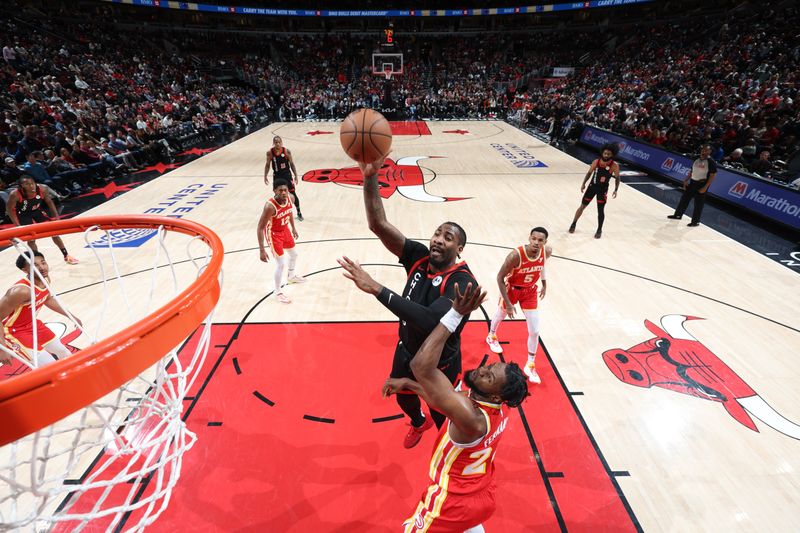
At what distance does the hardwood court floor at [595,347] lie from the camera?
10.4 ft

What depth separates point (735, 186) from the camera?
30.7ft

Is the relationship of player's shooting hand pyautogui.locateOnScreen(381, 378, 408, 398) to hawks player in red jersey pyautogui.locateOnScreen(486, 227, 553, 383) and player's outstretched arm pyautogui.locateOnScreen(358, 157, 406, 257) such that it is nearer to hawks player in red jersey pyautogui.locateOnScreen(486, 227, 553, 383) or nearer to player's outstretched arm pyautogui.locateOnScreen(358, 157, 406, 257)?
player's outstretched arm pyautogui.locateOnScreen(358, 157, 406, 257)

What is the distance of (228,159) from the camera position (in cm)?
1460

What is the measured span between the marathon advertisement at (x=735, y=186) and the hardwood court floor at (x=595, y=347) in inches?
57.6

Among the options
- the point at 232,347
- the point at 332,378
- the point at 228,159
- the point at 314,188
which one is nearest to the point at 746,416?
the point at 332,378

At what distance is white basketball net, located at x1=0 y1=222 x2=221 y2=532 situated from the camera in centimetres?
184

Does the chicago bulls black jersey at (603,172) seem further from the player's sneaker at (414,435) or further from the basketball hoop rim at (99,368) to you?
the basketball hoop rim at (99,368)

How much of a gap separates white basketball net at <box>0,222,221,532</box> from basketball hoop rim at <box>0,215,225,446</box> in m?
0.12

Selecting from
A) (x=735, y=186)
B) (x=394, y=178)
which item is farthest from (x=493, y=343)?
(x=735, y=186)

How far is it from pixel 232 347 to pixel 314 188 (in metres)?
7.18

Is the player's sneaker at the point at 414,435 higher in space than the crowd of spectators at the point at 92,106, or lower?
lower

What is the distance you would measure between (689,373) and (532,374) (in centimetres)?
172

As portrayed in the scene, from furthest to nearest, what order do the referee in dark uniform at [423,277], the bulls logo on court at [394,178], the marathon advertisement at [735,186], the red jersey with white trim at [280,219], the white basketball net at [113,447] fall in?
the bulls logo on court at [394,178], the marathon advertisement at [735,186], the red jersey with white trim at [280,219], the referee in dark uniform at [423,277], the white basketball net at [113,447]

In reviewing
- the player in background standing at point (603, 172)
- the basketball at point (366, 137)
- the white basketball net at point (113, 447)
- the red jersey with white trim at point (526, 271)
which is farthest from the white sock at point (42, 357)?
the player in background standing at point (603, 172)
